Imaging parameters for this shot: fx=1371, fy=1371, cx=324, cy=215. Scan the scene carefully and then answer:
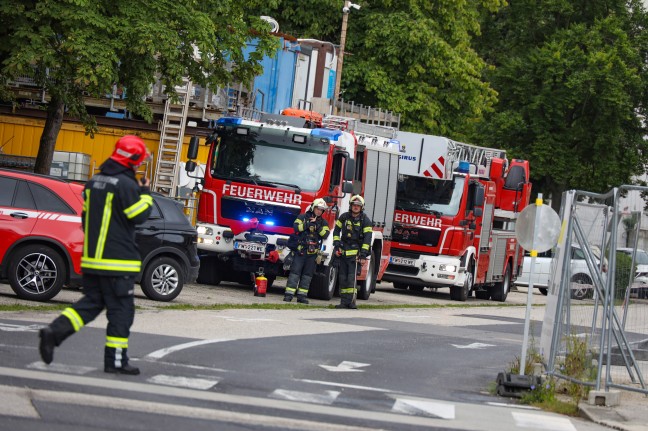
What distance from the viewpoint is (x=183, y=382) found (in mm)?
10586

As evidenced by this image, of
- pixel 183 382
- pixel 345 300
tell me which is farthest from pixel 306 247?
pixel 183 382

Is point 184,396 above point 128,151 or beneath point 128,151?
beneath

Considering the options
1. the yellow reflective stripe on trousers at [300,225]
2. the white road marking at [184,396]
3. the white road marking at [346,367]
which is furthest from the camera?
the yellow reflective stripe on trousers at [300,225]

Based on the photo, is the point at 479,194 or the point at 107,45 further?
the point at 479,194

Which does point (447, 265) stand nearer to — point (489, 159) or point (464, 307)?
point (464, 307)

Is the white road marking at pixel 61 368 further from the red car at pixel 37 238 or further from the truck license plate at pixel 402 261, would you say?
the truck license plate at pixel 402 261

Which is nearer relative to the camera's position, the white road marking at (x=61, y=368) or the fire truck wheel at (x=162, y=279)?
the white road marking at (x=61, y=368)

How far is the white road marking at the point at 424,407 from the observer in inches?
413

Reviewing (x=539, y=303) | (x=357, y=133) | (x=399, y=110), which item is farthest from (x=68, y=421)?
(x=399, y=110)

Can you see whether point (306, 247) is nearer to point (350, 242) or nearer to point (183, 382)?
point (350, 242)

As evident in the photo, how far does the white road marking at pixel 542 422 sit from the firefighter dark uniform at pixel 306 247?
11401 mm

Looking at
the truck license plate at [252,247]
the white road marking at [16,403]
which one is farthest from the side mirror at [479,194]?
the white road marking at [16,403]

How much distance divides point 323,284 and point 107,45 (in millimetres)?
5634

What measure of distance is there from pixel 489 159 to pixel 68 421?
25.1 meters
